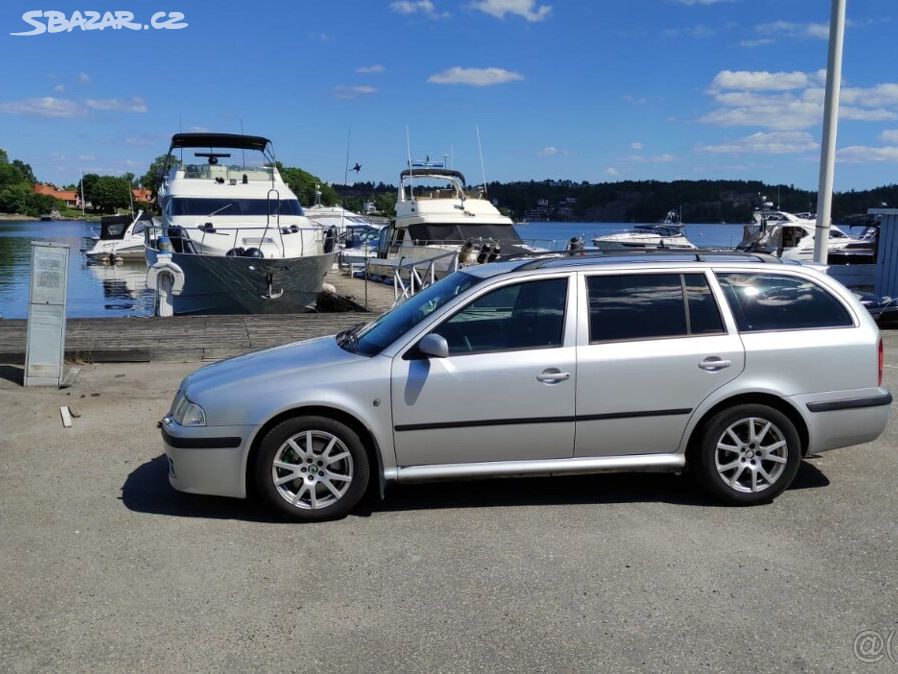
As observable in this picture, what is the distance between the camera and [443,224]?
24828mm

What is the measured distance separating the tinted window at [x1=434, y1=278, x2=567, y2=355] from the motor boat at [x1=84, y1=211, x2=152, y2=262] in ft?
146

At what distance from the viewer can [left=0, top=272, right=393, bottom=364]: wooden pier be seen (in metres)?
10.5

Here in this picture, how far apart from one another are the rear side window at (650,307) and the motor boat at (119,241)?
147 ft

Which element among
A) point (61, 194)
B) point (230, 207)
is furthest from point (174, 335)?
point (61, 194)

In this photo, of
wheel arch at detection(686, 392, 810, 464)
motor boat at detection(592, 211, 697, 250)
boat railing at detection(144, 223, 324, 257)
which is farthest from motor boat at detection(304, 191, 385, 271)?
wheel arch at detection(686, 392, 810, 464)

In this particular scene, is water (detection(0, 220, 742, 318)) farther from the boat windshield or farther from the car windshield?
the car windshield

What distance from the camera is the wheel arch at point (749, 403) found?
5.33m

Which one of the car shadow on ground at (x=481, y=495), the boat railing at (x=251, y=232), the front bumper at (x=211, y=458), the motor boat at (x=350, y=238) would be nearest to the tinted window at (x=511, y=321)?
the car shadow on ground at (x=481, y=495)

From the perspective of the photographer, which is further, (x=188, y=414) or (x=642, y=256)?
(x=642, y=256)

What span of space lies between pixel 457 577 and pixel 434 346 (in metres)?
1.36

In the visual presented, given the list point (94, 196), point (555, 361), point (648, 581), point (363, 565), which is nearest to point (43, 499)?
point (363, 565)

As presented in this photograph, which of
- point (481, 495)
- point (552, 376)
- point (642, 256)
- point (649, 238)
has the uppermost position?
point (649, 238)

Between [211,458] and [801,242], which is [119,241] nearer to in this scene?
[801,242]

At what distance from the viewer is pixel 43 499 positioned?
555cm
